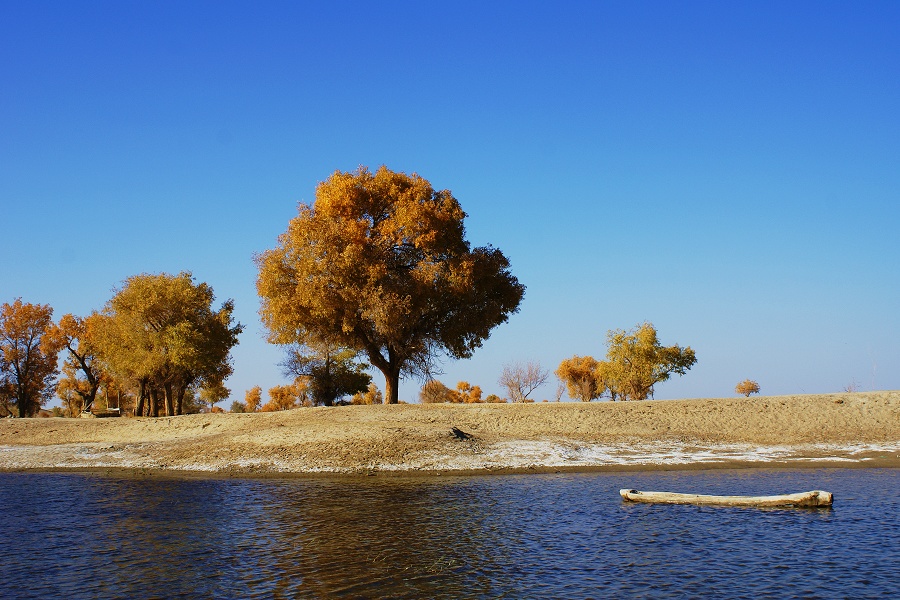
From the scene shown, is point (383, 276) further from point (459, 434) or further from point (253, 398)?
point (253, 398)

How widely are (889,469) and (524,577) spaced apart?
20147 millimetres

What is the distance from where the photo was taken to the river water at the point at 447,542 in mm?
12422

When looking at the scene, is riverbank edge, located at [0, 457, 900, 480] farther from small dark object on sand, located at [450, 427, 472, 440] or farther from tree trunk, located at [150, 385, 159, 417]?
tree trunk, located at [150, 385, 159, 417]

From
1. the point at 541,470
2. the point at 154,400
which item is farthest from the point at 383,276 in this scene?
the point at 154,400

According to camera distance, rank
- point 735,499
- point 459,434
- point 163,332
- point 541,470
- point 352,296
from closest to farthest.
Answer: point 735,499 → point 541,470 → point 459,434 → point 352,296 → point 163,332

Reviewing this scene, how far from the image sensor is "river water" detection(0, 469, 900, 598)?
489 inches

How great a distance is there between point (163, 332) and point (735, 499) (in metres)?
43.2

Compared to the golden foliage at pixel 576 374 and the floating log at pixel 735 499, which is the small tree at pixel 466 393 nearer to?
the golden foliage at pixel 576 374

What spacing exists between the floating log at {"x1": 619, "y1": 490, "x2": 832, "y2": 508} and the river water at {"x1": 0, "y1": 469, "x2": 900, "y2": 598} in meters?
0.46

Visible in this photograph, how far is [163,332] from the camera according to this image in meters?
51.8

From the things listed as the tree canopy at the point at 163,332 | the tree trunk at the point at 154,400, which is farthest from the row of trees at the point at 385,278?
the tree trunk at the point at 154,400

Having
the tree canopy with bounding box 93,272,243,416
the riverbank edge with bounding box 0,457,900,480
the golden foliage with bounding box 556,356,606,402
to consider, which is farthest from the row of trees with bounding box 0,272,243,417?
the golden foliage with bounding box 556,356,606,402

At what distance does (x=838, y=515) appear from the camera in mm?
17906

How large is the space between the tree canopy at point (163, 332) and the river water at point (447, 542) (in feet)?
90.1
